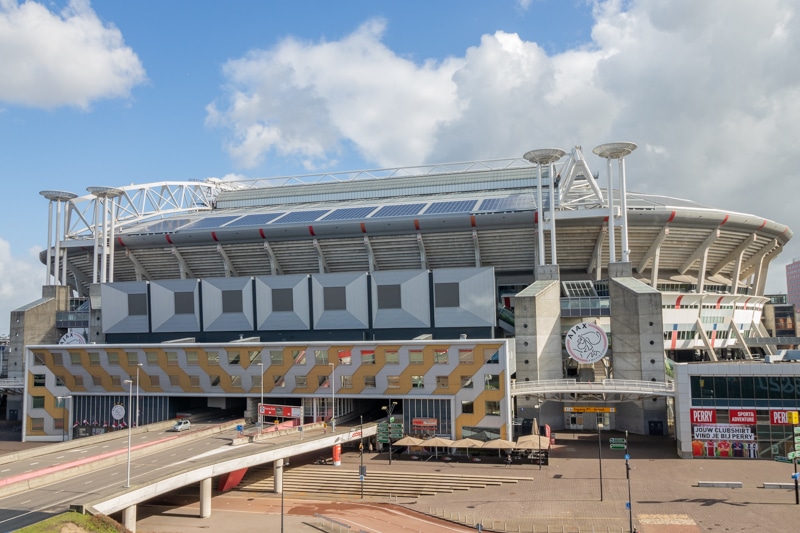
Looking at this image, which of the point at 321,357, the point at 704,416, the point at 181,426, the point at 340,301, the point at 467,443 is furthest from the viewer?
the point at 340,301

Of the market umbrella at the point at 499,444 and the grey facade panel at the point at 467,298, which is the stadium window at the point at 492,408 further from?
the grey facade panel at the point at 467,298

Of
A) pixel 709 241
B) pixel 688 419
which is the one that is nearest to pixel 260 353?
pixel 688 419

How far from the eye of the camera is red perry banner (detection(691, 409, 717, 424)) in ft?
182

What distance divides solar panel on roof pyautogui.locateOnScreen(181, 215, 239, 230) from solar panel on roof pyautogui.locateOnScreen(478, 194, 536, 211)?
1351 inches

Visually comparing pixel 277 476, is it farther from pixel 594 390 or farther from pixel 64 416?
pixel 64 416

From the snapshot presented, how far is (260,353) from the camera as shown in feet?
219

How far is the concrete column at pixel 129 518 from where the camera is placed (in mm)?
38062

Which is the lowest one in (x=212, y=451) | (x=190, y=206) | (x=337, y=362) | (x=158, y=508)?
(x=158, y=508)

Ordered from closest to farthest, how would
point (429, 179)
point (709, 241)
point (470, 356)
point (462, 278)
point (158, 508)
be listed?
1. point (158, 508)
2. point (470, 356)
3. point (462, 278)
4. point (709, 241)
5. point (429, 179)

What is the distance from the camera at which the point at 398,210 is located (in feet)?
280

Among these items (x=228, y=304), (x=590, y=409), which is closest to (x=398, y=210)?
(x=228, y=304)

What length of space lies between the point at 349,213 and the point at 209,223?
1952 cm

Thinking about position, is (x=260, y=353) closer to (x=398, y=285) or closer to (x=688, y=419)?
(x=398, y=285)

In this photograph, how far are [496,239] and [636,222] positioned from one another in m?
16.0
